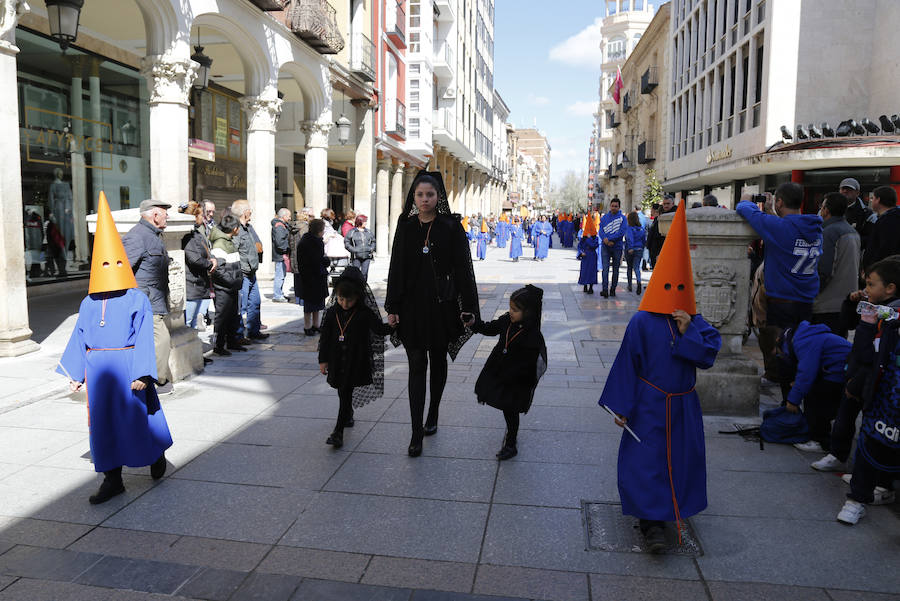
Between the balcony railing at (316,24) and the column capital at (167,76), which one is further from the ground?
the balcony railing at (316,24)

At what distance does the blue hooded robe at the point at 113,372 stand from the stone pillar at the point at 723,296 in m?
4.00

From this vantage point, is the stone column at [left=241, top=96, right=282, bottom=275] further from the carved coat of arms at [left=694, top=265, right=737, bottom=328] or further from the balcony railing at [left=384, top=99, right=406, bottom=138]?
the carved coat of arms at [left=694, top=265, right=737, bottom=328]

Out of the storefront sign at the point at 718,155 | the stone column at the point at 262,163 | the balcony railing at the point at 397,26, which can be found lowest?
the stone column at the point at 262,163

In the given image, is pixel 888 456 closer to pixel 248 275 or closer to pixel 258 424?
pixel 258 424

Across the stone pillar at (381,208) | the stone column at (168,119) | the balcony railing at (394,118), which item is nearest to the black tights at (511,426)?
the stone column at (168,119)

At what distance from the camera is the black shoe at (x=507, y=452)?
15.1 feet

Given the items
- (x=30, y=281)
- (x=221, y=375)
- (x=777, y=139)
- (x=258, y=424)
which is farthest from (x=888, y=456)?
(x=777, y=139)

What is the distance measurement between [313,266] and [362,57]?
14.2 m

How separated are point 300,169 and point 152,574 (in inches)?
875

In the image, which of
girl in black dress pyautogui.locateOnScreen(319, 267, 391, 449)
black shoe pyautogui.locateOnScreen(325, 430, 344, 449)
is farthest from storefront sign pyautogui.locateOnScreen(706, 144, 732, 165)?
black shoe pyautogui.locateOnScreen(325, 430, 344, 449)

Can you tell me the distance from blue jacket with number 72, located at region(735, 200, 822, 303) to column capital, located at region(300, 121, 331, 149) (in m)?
14.4

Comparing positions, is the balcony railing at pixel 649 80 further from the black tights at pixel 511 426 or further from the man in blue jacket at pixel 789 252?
the black tights at pixel 511 426

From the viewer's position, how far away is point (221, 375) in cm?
706

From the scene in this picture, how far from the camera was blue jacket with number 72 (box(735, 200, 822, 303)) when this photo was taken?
550 cm
